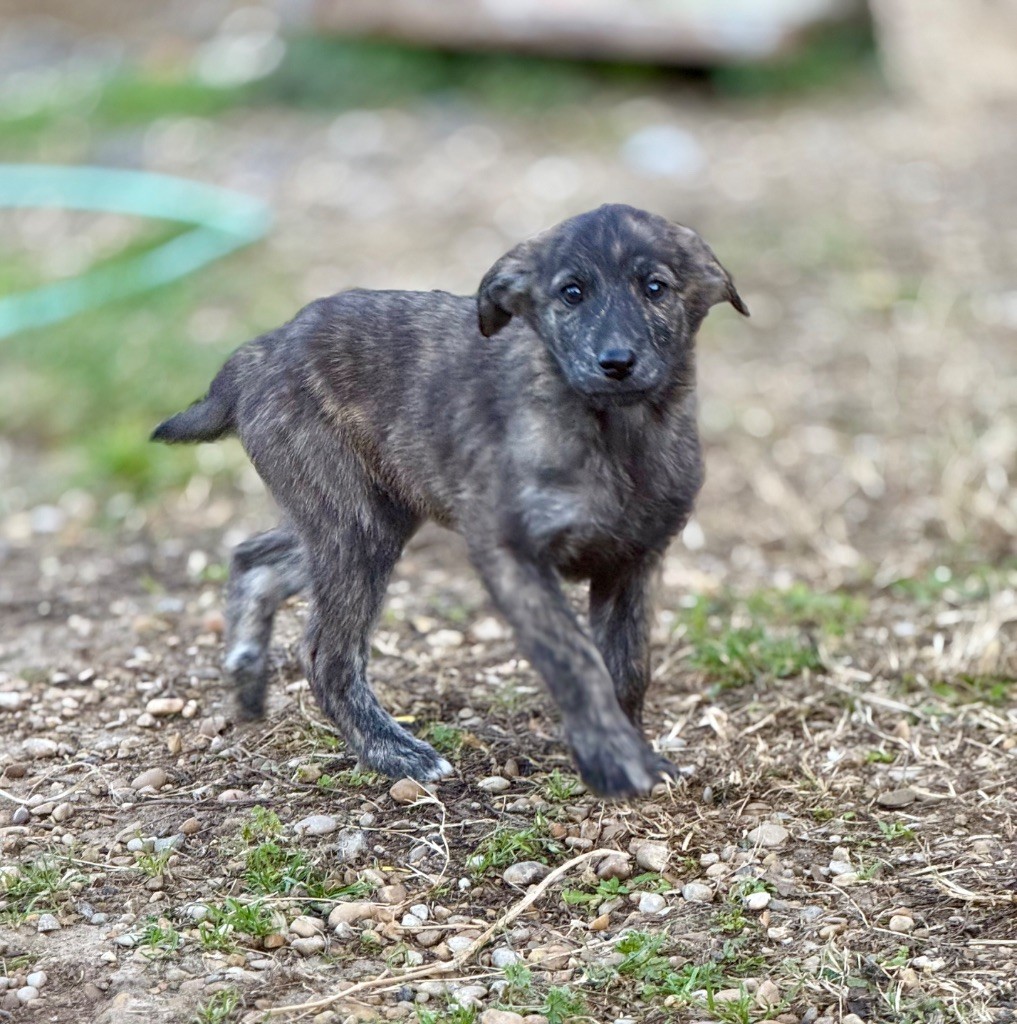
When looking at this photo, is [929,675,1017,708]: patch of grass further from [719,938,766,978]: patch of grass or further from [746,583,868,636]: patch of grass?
[719,938,766,978]: patch of grass

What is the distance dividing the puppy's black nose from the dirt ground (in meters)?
1.26

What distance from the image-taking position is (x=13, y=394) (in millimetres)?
8477

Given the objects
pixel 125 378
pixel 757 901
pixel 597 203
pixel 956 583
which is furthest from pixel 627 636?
pixel 597 203

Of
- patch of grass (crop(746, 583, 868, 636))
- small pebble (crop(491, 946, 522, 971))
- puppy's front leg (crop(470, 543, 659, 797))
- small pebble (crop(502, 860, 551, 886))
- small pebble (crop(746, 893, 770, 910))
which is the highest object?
puppy's front leg (crop(470, 543, 659, 797))

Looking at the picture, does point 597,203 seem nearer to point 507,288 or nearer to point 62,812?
point 507,288

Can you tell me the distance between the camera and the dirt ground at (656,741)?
3.90 m

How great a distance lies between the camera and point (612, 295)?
13.9 feet

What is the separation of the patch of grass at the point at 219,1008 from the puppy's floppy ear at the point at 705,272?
212cm

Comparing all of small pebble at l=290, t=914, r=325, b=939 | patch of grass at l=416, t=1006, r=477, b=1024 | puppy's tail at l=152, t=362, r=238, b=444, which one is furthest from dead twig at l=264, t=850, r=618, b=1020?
puppy's tail at l=152, t=362, r=238, b=444

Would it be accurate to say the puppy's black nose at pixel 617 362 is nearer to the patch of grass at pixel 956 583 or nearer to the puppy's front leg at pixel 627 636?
the puppy's front leg at pixel 627 636

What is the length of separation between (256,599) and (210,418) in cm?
59

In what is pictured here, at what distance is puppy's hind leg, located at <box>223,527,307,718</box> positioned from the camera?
5.07 metres

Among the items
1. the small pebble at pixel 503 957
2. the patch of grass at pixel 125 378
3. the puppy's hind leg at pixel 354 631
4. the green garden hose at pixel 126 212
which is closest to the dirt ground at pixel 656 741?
the small pebble at pixel 503 957

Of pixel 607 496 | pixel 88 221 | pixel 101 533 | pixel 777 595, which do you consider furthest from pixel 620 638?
pixel 88 221
